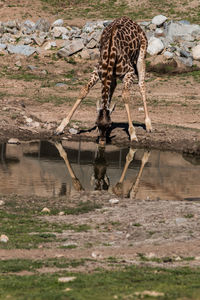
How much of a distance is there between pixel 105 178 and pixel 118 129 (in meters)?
4.44

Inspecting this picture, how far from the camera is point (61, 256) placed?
8773mm

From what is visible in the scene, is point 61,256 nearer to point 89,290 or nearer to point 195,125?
point 89,290

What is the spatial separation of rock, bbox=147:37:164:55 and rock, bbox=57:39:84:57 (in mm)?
2880

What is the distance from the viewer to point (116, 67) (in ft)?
58.7

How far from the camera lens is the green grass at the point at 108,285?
6547 mm

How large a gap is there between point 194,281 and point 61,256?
2.09 metres

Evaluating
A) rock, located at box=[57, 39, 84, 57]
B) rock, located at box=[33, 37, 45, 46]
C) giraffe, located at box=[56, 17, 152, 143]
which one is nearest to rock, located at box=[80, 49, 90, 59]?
rock, located at box=[57, 39, 84, 57]

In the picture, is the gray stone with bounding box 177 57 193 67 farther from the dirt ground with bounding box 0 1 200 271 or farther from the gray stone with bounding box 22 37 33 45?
the gray stone with bounding box 22 37 33 45

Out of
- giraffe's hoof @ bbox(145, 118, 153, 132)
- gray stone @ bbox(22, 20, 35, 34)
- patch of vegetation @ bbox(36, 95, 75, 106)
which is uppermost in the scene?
gray stone @ bbox(22, 20, 35, 34)

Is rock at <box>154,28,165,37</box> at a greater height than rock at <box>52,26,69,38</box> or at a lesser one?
greater

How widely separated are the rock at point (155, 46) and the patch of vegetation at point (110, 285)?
69.0ft

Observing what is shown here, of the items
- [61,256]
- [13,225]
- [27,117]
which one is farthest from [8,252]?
[27,117]

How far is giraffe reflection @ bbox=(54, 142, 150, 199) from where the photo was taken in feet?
46.2

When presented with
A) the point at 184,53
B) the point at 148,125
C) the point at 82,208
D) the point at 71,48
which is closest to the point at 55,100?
the point at 148,125
